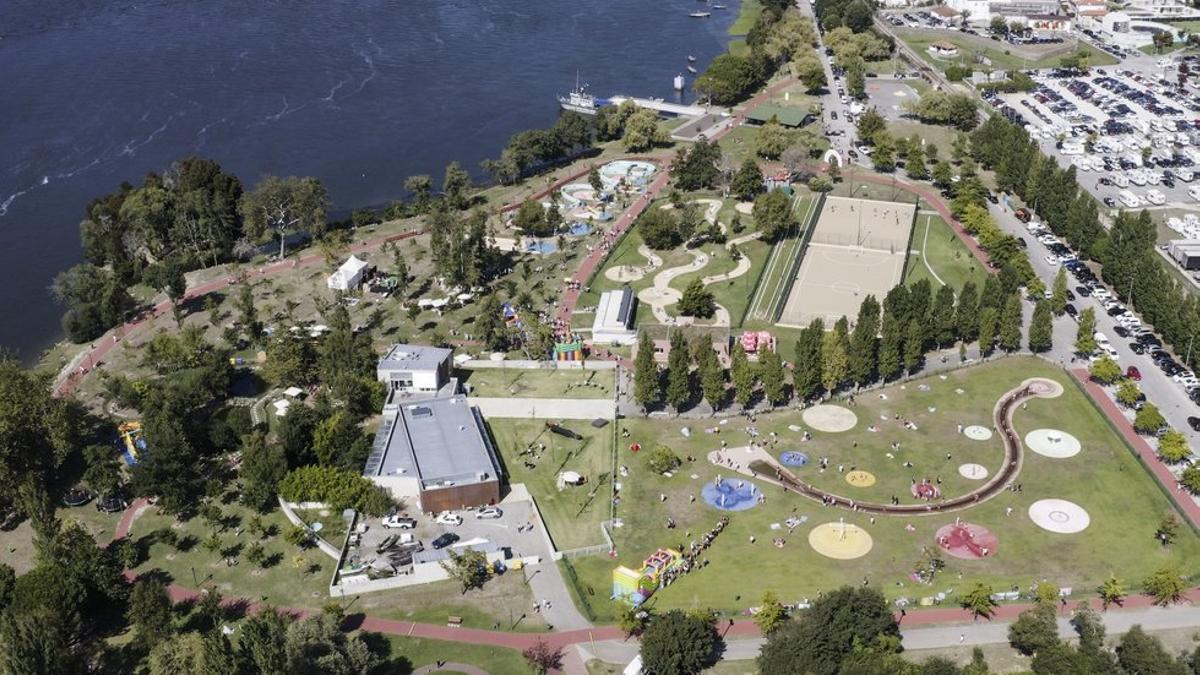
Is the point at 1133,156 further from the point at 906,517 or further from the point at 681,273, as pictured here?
the point at 906,517

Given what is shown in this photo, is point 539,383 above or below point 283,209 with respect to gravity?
below

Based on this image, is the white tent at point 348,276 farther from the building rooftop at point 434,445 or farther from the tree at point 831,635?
the tree at point 831,635

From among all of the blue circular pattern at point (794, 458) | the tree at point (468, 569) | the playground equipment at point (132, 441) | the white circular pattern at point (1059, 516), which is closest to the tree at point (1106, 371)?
the white circular pattern at point (1059, 516)

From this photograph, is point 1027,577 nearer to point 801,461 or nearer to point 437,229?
point 801,461

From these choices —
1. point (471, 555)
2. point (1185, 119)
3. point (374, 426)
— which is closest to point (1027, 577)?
point (471, 555)

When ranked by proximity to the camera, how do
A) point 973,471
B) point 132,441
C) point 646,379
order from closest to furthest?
1. point 973,471
2. point 132,441
3. point 646,379

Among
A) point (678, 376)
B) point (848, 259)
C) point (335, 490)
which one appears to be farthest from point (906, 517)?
point (848, 259)
